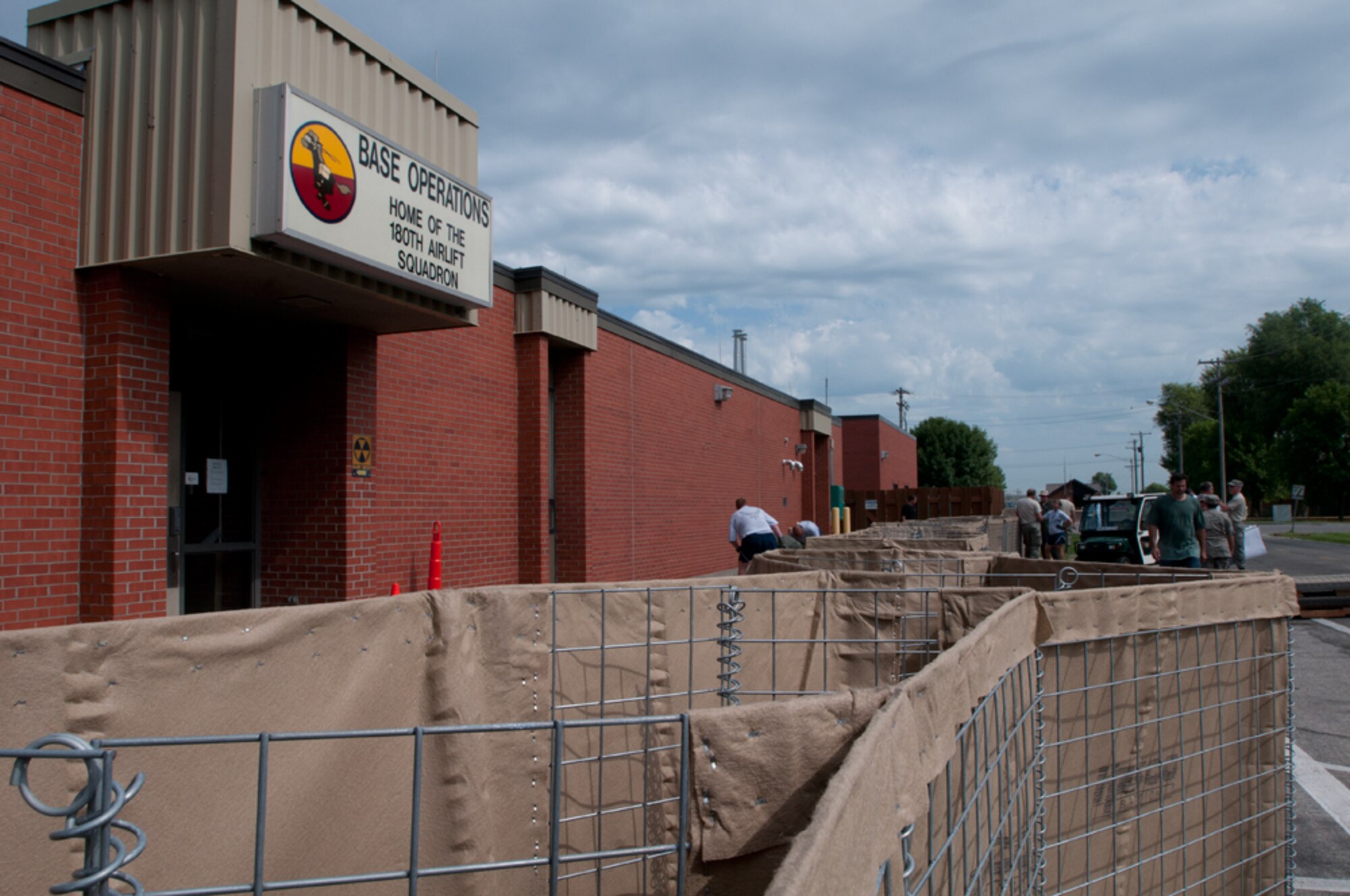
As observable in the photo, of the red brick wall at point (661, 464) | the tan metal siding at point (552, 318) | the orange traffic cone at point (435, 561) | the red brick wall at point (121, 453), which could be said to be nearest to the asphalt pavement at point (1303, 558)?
the red brick wall at point (661, 464)

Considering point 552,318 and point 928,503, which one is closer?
point 552,318

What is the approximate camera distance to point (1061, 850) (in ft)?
10.1

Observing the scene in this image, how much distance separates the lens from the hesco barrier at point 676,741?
6.51 feet

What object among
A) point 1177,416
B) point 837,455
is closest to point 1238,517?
point 837,455

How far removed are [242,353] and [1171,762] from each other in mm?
8421

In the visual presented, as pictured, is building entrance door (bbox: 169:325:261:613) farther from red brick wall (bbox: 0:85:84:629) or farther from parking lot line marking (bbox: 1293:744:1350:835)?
parking lot line marking (bbox: 1293:744:1350:835)

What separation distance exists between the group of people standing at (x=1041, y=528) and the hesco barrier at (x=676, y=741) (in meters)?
15.7

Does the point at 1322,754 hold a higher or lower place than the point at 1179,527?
lower

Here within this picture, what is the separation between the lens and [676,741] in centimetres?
402

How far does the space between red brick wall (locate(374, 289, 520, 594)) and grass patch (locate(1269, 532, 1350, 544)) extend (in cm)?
3690

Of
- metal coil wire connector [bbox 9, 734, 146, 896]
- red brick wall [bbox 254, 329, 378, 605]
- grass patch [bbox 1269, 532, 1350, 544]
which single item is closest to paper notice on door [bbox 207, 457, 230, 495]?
red brick wall [bbox 254, 329, 378, 605]

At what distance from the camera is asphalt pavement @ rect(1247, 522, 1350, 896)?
4875 millimetres

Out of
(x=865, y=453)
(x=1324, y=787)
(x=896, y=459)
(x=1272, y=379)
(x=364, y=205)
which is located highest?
(x=1272, y=379)

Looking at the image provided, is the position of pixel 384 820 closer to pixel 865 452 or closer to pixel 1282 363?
pixel 865 452
